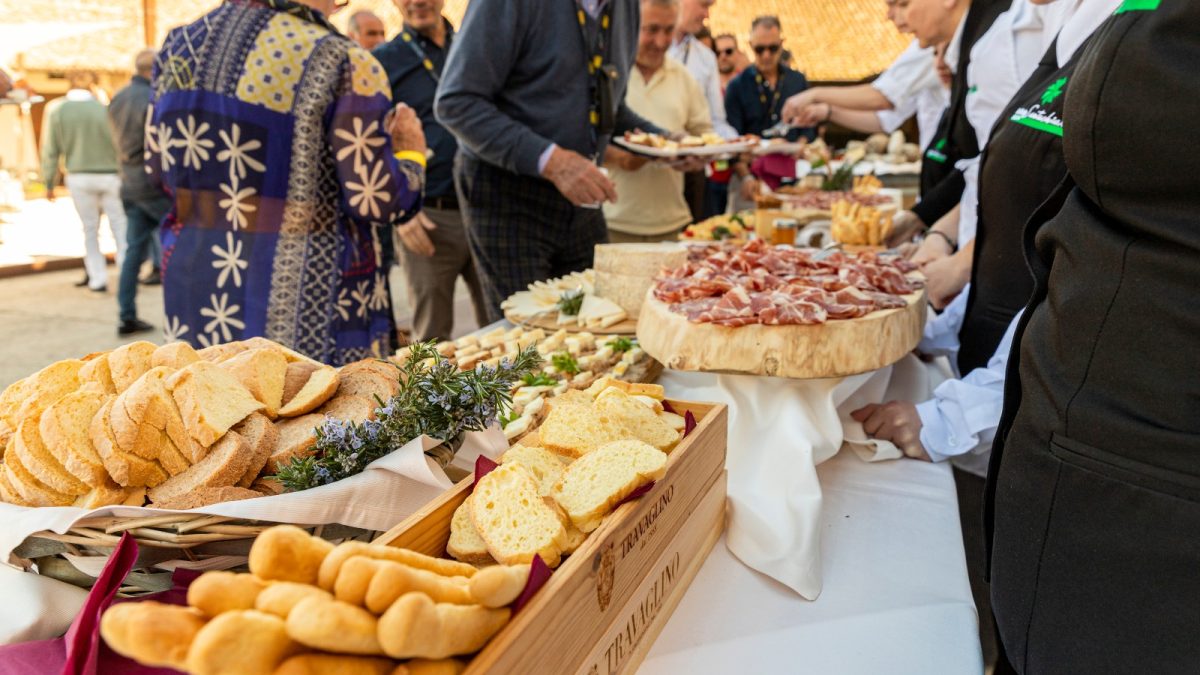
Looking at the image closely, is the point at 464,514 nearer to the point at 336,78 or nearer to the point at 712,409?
the point at 712,409

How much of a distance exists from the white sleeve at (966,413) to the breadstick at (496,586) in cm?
114

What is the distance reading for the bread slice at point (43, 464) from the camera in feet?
2.94

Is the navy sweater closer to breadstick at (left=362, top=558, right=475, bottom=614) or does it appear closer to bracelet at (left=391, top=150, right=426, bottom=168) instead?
bracelet at (left=391, top=150, right=426, bottom=168)

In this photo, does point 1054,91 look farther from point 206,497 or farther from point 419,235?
point 419,235

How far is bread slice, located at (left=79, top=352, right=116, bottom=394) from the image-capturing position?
106 centimetres

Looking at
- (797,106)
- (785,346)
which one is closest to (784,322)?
(785,346)

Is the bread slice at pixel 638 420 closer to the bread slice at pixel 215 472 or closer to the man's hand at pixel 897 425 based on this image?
the bread slice at pixel 215 472

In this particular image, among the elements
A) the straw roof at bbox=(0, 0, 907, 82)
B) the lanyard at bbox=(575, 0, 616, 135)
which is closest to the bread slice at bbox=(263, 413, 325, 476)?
the lanyard at bbox=(575, 0, 616, 135)

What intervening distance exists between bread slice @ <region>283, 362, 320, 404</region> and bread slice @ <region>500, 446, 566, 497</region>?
350mm

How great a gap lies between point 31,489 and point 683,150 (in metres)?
2.64

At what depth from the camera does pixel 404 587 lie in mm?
570

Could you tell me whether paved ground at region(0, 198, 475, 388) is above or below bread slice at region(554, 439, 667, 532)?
below

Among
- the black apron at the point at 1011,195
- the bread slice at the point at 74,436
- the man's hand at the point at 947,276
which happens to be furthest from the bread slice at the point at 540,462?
the man's hand at the point at 947,276

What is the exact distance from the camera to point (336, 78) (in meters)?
1.96
